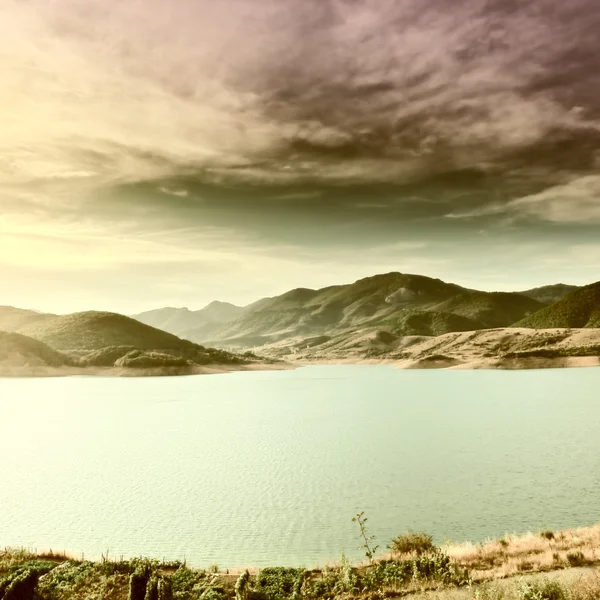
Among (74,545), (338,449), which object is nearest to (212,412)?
(338,449)

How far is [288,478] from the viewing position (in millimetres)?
38094

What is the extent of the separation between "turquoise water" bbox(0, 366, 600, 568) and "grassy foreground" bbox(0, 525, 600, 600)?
4457 millimetres

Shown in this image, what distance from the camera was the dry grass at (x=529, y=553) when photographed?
1759 cm

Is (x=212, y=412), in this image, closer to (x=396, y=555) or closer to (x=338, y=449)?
(x=338, y=449)

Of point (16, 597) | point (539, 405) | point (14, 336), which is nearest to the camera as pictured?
point (16, 597)

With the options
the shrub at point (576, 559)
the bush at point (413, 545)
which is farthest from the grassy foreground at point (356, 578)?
the bush at point (413, 545)

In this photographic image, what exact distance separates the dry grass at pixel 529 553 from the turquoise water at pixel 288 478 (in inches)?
142

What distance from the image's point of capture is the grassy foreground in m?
16.0

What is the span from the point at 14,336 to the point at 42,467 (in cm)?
17469

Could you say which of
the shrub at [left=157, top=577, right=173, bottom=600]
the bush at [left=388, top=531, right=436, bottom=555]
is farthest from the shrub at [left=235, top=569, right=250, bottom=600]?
the bush at [left=388, top=531, right=436, bottom=555]

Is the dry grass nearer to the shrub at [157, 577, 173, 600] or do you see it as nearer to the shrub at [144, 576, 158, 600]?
the shrub at [157, 577, 173, 600]

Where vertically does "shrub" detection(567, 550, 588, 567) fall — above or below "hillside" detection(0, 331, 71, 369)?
below

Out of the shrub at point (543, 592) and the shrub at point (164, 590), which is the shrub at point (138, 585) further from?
the shrub at point (543, 592)

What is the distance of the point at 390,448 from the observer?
47656 mm
